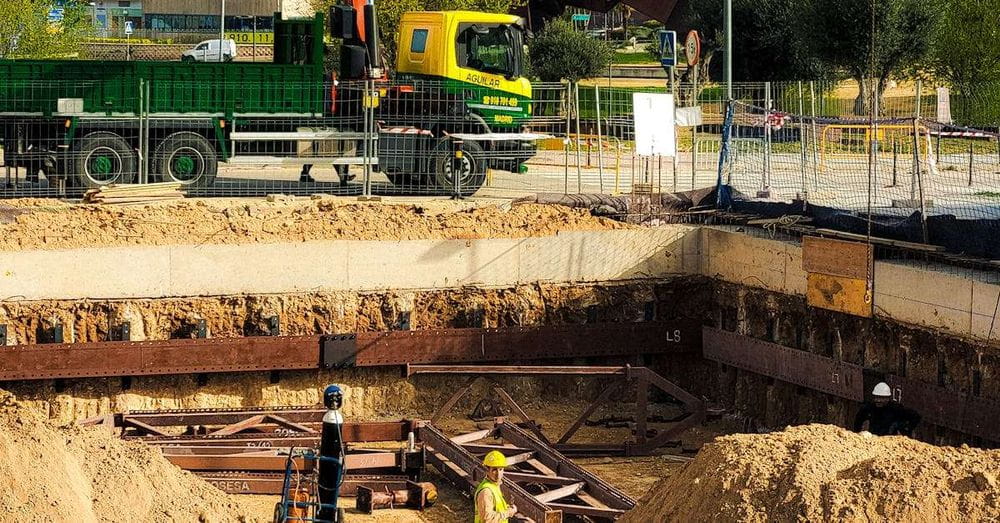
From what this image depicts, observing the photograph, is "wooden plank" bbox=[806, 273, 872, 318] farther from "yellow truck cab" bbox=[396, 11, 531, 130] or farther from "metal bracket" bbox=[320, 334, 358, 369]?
"yellow truck cab" bbox=[396, 11, 531, 130]

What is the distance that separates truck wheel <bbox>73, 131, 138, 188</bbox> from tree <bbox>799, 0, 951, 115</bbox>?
19.2 metres

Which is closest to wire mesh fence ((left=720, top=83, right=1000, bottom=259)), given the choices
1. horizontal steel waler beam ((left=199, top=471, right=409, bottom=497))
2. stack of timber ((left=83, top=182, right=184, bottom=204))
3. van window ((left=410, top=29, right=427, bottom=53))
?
van window ((left=410, top=29, right=427, bottom=53))

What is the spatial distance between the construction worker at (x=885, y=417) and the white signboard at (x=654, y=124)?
6029 mm

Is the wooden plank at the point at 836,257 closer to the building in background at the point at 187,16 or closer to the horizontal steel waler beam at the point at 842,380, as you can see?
the horizontal steel waler beam at the point at 842,380

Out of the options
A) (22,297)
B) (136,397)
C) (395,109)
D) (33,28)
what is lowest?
(136,397)

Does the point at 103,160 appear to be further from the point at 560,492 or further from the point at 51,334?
the point at 560,492

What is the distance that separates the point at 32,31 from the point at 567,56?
17324 millimetres

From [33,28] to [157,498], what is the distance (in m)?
29.7

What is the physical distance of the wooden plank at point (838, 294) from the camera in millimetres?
16781

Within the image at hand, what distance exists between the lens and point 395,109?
24.0m

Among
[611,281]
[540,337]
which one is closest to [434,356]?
[540,337]

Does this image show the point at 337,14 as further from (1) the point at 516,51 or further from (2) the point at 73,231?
(2) the point at 73,231

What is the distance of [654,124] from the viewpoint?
66.5 feet

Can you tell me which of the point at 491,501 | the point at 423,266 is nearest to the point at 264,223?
the point at 423,266
